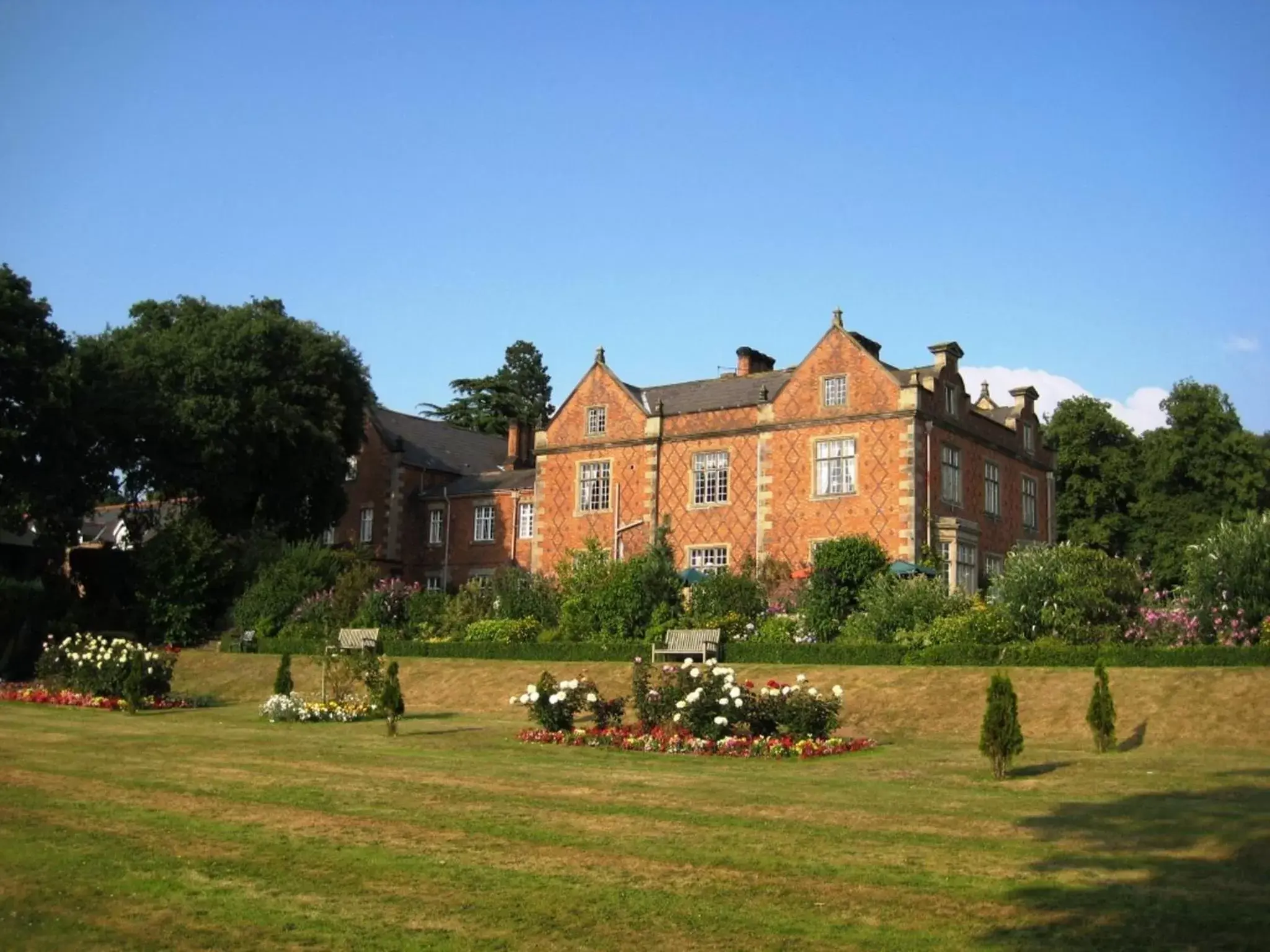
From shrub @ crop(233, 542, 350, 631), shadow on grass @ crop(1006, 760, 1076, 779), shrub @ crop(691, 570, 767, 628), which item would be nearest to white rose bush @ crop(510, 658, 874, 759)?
shadow on grass @ crop(1006, 760, 1076, 779)

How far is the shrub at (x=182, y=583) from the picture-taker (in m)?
42.5

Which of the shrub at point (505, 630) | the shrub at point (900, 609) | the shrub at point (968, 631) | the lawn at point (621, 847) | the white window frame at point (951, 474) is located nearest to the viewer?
the lawn at point (621, 847)

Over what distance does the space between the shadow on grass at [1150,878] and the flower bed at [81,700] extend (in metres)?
21.5

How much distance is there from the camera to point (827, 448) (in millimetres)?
42625

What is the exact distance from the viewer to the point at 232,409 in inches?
1847

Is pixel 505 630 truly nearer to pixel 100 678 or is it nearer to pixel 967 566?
pixel 100 678

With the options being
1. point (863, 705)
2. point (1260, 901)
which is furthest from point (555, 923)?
point (863, 705)

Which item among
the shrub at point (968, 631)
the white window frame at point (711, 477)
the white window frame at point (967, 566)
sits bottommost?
the shrub at point (968, 631)

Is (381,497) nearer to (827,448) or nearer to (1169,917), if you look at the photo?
(827,448)

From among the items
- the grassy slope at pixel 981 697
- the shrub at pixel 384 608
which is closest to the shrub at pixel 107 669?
the grassy slope at pixel 981 697

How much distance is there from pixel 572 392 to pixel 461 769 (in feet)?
108

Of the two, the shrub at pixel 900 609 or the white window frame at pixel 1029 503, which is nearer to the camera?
the shrub at pixel 900 609

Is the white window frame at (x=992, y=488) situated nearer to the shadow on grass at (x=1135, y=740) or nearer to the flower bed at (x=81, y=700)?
the shadow on grass at (x=1135, y=740)

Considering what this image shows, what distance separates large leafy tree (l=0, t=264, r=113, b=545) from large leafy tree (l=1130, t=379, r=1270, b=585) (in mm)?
41432
